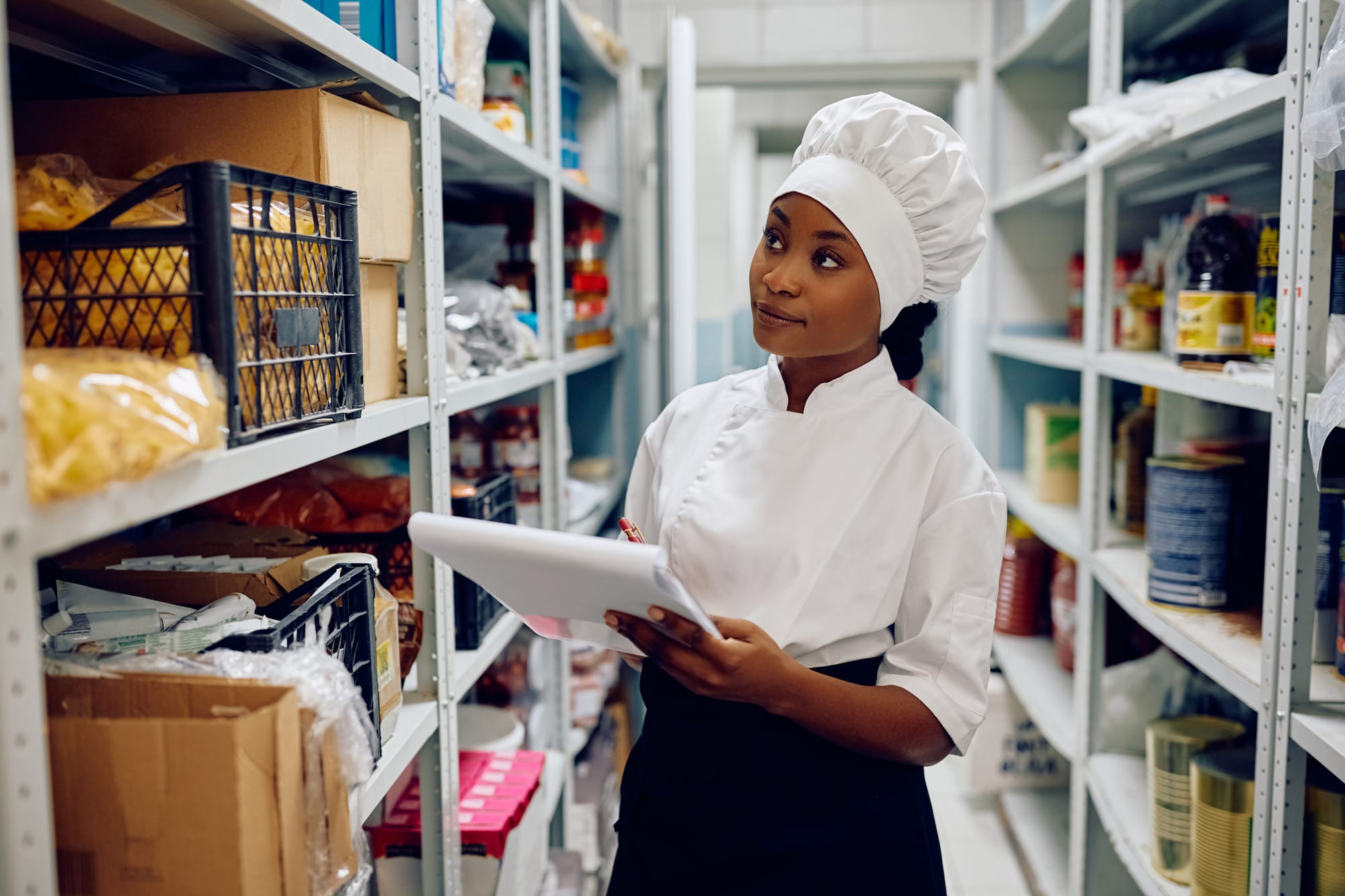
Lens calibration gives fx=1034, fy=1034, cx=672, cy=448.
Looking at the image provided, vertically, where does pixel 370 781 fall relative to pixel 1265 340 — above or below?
below

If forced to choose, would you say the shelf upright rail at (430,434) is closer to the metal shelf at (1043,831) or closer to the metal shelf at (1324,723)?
the metal shelf at (1324,723)

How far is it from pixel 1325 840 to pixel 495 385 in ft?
4.76

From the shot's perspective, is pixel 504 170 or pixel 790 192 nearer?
pixel 790 192

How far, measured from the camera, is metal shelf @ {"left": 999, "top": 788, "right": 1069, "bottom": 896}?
2.78 meters

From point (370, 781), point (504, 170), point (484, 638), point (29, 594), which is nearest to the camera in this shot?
point (29, 594)

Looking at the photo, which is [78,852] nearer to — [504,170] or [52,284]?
[52,284]

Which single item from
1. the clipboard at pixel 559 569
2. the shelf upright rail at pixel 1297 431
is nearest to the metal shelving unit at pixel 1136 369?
the shelf upright rail at pixel 1297 431

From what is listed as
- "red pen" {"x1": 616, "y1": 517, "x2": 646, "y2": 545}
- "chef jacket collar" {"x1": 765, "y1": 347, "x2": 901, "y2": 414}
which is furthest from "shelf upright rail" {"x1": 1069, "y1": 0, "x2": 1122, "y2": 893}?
"red pen" {"x1": 616, "y1": 517, "x2": 646, "y2": 545}

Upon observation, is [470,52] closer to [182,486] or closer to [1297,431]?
[182,486]

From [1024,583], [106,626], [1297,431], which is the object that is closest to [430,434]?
[106,626]

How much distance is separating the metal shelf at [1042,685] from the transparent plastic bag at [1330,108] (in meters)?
1.70

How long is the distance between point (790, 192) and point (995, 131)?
2.47 metres

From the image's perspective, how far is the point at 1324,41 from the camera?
1304 mm

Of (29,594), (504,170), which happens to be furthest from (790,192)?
(504,170)
